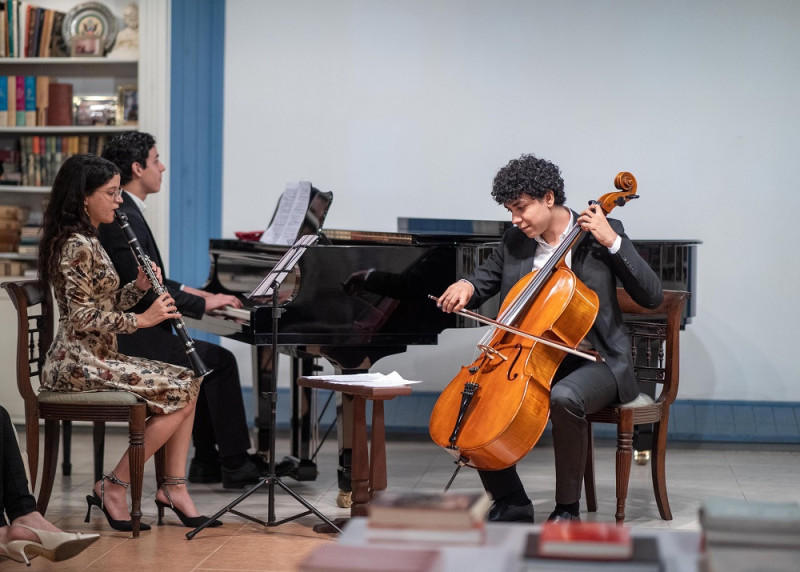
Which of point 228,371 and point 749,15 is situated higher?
point 749,15

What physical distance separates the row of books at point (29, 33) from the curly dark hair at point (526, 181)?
313cm

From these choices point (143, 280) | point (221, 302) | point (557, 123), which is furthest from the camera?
point (557, 123)

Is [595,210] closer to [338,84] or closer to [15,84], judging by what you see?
[338,84]

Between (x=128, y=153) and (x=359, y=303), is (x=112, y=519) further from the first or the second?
(x=128, y=153)

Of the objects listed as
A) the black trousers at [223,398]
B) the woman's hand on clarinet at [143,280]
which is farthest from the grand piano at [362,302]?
the woman's hand on clarinet at [143,280]

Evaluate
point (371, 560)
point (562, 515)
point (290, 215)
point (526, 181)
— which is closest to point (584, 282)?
point (526, 181)

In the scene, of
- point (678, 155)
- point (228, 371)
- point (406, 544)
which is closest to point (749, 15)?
point (678, 155)

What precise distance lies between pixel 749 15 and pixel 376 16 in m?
1.85

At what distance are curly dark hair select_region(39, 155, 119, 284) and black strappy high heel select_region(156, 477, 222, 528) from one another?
77 centimetres

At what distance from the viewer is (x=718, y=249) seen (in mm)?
5305

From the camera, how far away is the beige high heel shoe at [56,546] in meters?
2.85

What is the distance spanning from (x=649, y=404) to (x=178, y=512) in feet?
5.21

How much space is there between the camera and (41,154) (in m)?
5.67

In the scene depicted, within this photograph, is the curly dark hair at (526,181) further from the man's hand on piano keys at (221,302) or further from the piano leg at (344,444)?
the man's hand on piano keys at (221,302)
